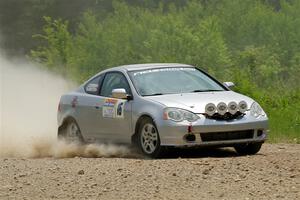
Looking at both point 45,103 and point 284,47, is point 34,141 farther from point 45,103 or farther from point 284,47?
point 284,47

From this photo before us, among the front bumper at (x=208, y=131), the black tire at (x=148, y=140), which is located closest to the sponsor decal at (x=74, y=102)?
the black tire at (x=148, y=140)

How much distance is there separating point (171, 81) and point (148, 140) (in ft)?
3.98

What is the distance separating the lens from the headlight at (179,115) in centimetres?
1202

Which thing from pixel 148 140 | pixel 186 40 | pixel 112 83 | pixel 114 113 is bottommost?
pixel 148 140

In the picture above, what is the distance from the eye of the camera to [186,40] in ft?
237

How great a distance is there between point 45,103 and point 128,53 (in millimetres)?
48884

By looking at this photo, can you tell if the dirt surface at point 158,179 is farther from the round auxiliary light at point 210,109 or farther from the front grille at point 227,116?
the round auxiliary light at point 210,109

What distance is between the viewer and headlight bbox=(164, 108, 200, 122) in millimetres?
12016

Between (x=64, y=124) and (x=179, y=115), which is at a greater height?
(x=179, y=115)

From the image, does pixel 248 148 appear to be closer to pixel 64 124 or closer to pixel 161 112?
pixel 161 112

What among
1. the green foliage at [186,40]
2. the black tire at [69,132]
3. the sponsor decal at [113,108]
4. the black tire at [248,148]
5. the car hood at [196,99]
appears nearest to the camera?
the car hood at [196,99]

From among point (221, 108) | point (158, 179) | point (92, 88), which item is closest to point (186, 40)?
point (92, 88)

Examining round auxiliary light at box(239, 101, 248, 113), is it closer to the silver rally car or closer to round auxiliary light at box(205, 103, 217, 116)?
the silver rally car

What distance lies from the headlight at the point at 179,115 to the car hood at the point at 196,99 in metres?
0.06
